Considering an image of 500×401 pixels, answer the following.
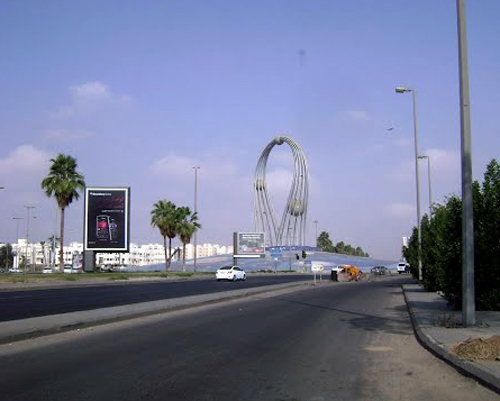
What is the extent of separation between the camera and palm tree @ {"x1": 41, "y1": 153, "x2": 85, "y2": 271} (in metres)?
64.9

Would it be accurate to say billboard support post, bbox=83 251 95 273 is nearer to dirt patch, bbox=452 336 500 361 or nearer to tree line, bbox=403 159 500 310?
tree line, bbox=403 159 500 310

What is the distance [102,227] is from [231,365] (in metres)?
61.5

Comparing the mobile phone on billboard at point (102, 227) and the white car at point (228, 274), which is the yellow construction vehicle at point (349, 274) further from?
the mobile phone on billboard at point (102, 227)

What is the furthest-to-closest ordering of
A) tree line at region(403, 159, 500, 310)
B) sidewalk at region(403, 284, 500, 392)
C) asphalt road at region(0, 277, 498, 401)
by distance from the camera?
tree line at region(403, 159, 500, 310) → sidewalk at region(403, 284, 500, 392) → asphalt road at region(0, 277, 498, 401)

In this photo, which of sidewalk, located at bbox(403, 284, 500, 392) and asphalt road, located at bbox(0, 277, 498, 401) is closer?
asphalt road, located at bbox(0, 277, 498, 401)

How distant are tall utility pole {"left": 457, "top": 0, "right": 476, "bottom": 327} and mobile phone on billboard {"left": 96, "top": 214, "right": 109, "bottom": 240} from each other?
5904 cm

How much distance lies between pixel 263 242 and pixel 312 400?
92368 millimetres

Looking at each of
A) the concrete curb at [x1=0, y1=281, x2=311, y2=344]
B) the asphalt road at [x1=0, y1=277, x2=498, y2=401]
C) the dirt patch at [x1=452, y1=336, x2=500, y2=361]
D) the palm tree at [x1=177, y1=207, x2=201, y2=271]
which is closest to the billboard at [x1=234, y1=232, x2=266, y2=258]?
the palm tree at [x1=177, y1=207, x2=201, y2=271]

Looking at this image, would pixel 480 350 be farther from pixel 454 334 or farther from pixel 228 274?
pixel 228 274

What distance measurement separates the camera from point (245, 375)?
9.44 meters

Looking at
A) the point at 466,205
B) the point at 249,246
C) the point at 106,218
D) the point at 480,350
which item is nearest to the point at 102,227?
the point at 106,218

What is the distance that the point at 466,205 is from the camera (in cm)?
1458

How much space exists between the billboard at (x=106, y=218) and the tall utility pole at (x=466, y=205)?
191ft

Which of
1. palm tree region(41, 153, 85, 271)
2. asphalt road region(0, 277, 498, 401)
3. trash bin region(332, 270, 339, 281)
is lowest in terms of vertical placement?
trash bin region(332, 270, 339, 281)
